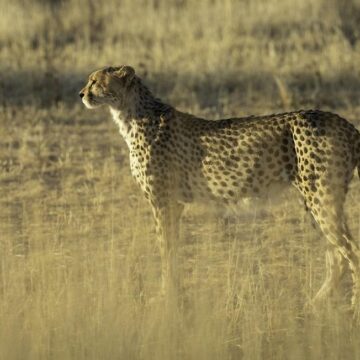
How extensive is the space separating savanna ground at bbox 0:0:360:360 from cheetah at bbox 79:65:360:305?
0.21 meters

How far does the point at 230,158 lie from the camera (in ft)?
18.6

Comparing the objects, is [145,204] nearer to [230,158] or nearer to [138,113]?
[138,113]

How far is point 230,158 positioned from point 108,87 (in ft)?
2.76

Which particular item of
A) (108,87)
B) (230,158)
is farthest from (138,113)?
(230,158)

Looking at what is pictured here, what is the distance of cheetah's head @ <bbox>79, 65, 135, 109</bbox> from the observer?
6008 millimetres

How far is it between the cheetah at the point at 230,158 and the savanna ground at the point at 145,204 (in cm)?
21

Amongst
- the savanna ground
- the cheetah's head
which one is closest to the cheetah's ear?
the cheetah's head

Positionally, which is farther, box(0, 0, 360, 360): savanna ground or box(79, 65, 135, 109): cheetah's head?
box(79, 65, 135, 109): cheetah's head

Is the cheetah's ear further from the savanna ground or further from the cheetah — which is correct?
the savanna ground

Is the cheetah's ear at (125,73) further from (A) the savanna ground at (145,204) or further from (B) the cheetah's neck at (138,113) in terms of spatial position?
(A) the savanna ground at (145,204)

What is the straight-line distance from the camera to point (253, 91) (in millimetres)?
11945

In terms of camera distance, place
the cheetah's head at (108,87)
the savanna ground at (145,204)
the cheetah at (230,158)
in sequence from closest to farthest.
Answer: the savanna ground at (145,204) < the cheetah at (230,158) < the cheetah's head at (108,87)

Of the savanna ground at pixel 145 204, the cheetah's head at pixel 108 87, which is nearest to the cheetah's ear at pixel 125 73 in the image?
the cheetah's head at pixel 108 87

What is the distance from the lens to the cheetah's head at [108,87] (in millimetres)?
6008
